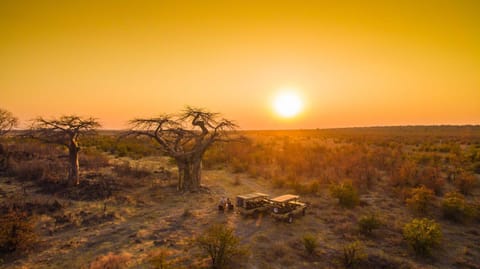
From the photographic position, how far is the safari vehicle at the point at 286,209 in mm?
9492

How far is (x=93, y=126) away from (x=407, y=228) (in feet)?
48.9

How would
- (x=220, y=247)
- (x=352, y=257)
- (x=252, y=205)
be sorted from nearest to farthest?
(x=220, y=247), (x=352, y=257), (x=252, y=205)

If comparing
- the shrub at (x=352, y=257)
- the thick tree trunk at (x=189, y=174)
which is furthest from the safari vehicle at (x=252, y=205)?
the shrub at (x=352, y=257)

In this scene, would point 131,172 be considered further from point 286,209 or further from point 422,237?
point 422,237

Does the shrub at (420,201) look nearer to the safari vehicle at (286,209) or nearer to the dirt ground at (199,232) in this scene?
the dirt ground at (199,232)

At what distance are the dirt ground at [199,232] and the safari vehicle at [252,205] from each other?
1.21ft

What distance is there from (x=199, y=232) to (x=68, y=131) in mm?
9548

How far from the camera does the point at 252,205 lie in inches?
418

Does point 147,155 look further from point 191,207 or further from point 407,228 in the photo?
point 407,228

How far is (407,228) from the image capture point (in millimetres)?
7418

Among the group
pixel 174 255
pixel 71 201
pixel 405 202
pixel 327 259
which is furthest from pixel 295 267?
pixel 71 201

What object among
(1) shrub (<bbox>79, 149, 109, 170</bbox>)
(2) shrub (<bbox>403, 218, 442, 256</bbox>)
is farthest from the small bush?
(2) shrub (<bbox>403, 218, 442, 256</bbox>)

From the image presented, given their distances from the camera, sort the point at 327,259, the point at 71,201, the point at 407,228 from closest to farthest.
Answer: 1. the point at 327,259
2. the point at 407,228
3. the point at 71,201

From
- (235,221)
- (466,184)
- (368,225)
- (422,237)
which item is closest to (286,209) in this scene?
(235,221)
